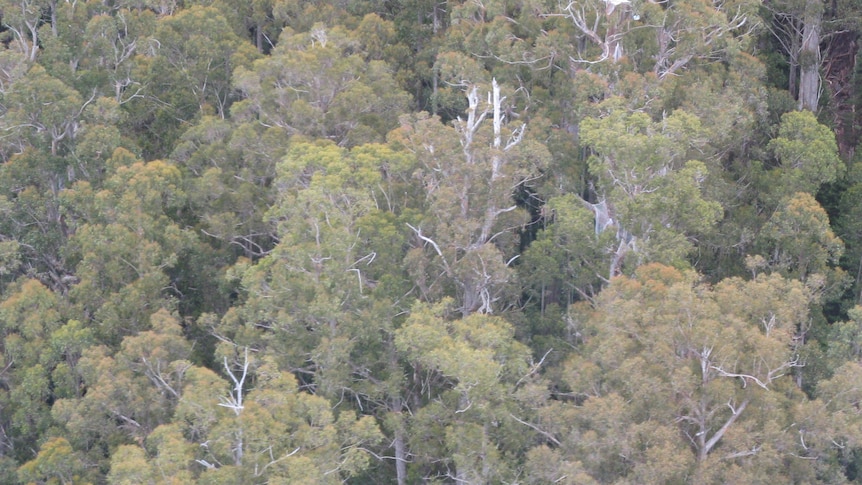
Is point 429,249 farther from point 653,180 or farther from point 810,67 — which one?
point 810,67

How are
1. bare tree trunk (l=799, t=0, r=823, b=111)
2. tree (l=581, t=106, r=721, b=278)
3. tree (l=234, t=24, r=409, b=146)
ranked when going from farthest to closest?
bare tree trunk (l=799, t=0, r=823, b=111), tree (l=234, t=24, r=409, b=146), tree (l=581, t=106, r=721, b=278)

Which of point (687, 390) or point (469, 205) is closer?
point (687, 390)

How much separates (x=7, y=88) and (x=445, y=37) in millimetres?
9847

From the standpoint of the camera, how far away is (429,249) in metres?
25.6

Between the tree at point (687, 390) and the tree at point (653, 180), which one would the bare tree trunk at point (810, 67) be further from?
the tree at point (687, 390)

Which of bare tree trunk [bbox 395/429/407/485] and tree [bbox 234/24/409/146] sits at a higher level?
tree [bbox 234/24/409/146]

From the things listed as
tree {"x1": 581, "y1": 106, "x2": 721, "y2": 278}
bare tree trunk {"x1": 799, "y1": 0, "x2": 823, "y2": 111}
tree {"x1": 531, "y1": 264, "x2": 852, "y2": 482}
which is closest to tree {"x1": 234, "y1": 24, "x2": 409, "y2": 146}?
tree {"x1": 581, "y1": 106, "x2": 721, "y2": 278}

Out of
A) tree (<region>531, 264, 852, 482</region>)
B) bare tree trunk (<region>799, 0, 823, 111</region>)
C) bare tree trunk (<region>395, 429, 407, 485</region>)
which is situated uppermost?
bare tree trunk (<region>799, 0, 823, 111</region>)

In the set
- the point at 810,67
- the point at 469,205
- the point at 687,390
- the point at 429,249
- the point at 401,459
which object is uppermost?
the point at 810,67

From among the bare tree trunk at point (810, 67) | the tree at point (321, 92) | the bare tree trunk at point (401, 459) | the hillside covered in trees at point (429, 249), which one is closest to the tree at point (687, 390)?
the hillside covered in trees at point (429, 249)

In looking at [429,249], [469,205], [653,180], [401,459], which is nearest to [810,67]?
[653,180]

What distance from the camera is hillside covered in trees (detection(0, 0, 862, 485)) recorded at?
21891mm

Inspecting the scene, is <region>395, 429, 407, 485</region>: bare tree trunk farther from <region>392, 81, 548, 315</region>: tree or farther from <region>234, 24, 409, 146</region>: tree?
<region>234, 24, 409, 146</region>: tree

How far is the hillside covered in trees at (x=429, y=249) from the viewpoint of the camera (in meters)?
21.9
